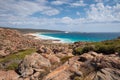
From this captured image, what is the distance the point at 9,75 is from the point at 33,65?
3107mm

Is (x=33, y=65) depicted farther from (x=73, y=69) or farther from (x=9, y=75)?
(x=73, y=69)

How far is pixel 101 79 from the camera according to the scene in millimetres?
15555

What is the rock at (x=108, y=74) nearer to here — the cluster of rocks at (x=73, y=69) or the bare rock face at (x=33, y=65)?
the cluster of rocks at (x=73, y=69)

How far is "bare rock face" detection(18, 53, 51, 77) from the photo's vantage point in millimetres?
20672

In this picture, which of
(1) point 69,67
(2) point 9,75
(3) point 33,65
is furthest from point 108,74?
(2) point 9,75

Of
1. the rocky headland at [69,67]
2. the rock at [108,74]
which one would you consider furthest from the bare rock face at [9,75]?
the rock at [108,74]

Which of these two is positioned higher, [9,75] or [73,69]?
[73,69]

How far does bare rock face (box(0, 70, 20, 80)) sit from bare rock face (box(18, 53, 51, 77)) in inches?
28.8

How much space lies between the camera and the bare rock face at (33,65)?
814 inches

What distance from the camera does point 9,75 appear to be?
21312 mm

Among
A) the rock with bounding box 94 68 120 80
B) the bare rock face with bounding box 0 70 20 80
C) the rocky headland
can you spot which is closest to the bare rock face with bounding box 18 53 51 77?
the rocky headland

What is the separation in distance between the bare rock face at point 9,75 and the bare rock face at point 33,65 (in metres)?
0.73

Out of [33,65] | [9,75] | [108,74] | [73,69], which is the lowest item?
[9,75]

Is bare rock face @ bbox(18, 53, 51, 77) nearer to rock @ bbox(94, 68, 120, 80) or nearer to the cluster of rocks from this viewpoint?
the cluster of rocks
